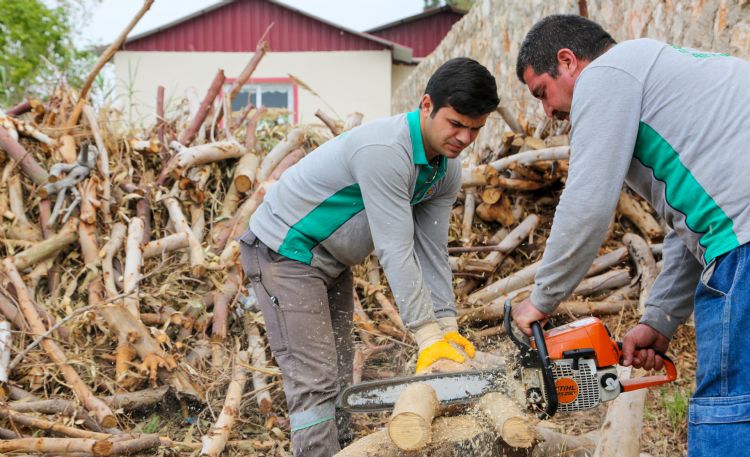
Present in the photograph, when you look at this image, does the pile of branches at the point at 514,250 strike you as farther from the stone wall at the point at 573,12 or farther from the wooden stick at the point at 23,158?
the wooden stick at the point at 23,158

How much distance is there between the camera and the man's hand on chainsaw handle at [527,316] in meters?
2.13

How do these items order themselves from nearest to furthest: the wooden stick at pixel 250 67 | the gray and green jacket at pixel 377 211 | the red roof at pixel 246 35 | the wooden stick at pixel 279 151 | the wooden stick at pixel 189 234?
the gray and green jacket at pixel 377 211
the wooden stick at pixel 189 234
the wooden stick at pixel 279 151
the wooden stick at pixel 250 67
the red roof at pixel 246 35

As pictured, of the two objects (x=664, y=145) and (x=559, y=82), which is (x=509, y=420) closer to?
(x=664, y=145)

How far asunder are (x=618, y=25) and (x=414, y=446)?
3695 mm

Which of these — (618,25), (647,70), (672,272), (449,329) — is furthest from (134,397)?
(618,25)

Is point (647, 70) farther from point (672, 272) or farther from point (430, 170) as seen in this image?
point (430, 170)

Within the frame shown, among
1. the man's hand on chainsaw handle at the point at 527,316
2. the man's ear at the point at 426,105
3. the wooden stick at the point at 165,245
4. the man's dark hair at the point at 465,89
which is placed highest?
the man's dark hair at the point at 465,89

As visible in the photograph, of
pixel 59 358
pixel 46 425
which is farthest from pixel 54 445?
pixel 59 358

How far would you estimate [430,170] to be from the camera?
2.70 meters

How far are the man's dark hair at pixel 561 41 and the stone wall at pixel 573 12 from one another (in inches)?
65.8

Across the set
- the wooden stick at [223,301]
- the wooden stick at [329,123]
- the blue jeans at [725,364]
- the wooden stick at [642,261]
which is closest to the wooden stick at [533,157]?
the wooden stick at [642,261]

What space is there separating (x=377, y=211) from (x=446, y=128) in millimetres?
413

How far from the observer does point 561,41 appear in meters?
2.11

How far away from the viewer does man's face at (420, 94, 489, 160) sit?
2523 mm
